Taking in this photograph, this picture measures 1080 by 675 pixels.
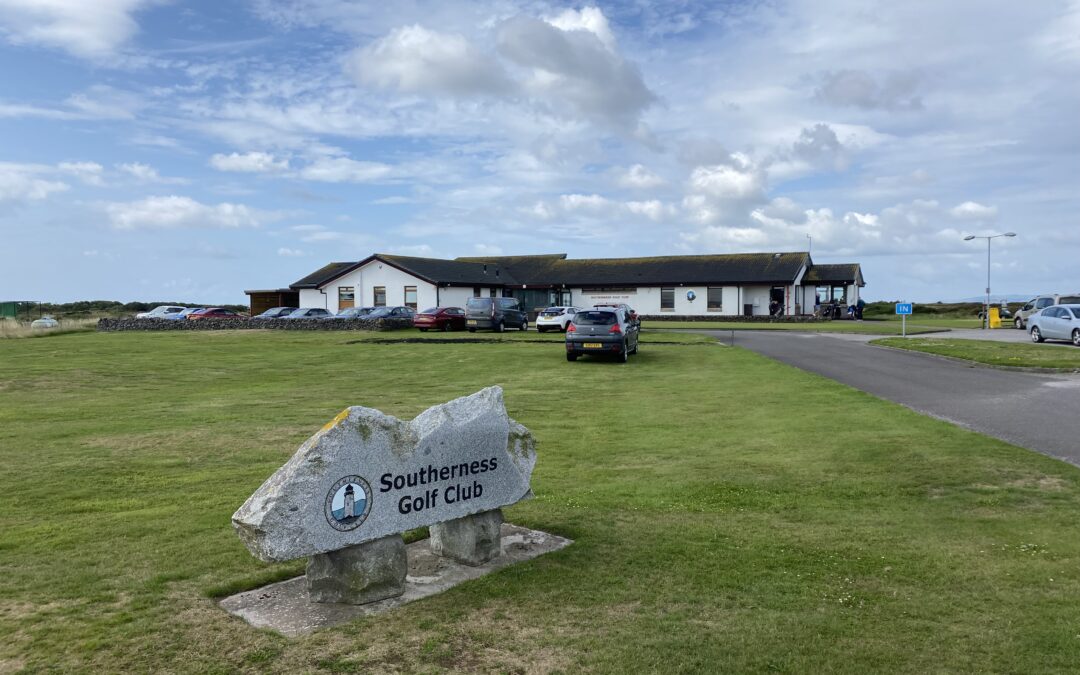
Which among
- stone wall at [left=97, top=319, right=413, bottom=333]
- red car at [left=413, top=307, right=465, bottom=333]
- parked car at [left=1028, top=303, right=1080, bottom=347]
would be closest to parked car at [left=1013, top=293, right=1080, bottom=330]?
parked car at [left=1028, top=303, right=1080, bottom=347]

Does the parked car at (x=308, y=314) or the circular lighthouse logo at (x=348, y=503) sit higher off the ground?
the parked car at (x=308, y=314)

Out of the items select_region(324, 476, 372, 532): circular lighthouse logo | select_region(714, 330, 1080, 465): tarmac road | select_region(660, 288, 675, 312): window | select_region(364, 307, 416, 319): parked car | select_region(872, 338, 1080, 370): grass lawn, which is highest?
select_region(660, 288, 675, 312): window

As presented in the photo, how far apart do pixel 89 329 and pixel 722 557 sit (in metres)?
47.5

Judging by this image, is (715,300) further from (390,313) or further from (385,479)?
(385,479)

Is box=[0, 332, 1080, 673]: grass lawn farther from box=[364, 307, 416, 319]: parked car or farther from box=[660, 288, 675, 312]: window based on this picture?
box=[660, 288, 675, 312]: window

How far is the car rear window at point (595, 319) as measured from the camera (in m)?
25.4

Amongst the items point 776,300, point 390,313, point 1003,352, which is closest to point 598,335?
point 1003,352

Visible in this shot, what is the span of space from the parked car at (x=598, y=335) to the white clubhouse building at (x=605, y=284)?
32.8 meters

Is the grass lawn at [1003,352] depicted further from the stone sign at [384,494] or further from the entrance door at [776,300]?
the entrance door at [776,300]

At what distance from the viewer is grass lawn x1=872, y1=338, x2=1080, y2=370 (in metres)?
21.8

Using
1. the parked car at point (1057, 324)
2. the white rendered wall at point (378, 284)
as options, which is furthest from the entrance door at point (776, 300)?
the parked car at point (1057, 324)

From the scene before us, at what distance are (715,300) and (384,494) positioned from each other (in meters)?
59.8

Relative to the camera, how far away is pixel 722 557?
6324mm

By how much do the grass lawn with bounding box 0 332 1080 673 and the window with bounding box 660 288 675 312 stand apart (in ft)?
164
